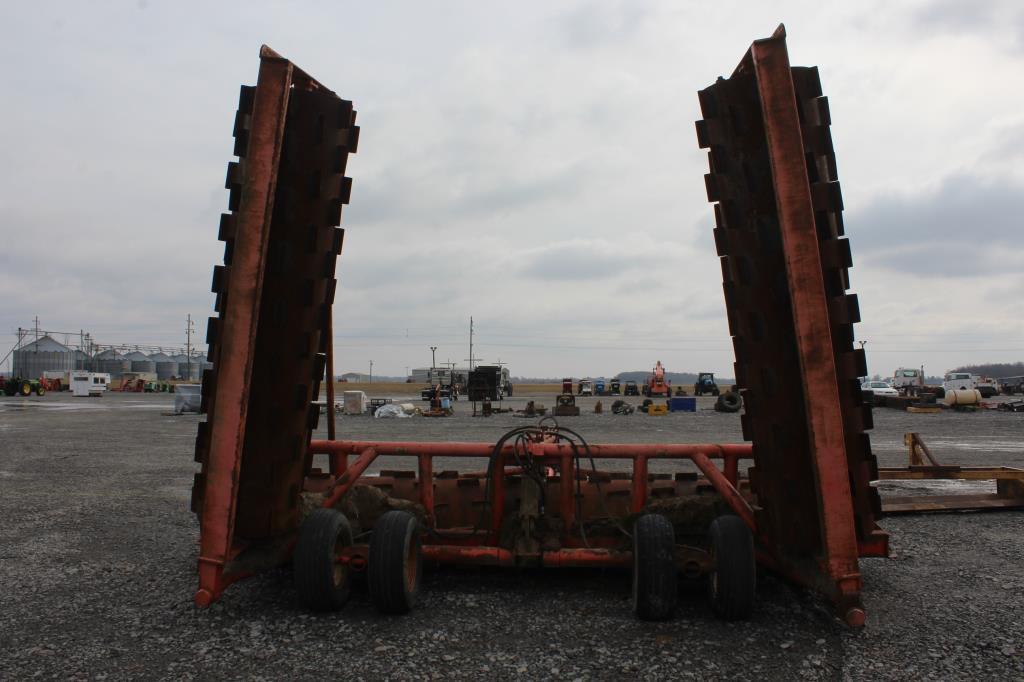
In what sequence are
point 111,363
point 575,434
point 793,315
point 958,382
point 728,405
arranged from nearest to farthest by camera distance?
point 793,315, point 575,434, point 728,405, point 958,382, point 111,363

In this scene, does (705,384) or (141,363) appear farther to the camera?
(141,363)

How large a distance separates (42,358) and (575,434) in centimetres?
12656

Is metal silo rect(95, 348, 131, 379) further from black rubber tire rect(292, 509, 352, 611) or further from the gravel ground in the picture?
black rubber tire rect(292, 509, 352, 611)

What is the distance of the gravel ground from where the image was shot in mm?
3818

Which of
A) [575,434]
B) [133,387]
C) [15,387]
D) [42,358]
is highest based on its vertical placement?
[42,358]

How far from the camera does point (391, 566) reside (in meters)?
4.39

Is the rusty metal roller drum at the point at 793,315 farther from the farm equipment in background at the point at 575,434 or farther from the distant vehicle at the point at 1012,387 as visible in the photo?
the distant vehicle at the point at 1012,387

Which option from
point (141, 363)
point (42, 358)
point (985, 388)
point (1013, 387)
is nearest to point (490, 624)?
point (985, 388)

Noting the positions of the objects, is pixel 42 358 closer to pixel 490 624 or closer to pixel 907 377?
pixel 907 377

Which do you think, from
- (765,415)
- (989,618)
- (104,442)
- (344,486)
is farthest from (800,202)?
(104,442)

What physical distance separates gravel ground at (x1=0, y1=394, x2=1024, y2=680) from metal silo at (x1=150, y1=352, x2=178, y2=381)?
451 feet

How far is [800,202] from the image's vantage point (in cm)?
418

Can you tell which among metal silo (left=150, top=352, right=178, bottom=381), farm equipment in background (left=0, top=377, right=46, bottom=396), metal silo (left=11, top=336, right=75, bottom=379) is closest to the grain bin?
metal silo (left=150, top=352, right=178, bottom=381)

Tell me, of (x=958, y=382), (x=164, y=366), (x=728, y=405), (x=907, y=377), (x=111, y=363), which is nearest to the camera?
(x=728, y=405)
